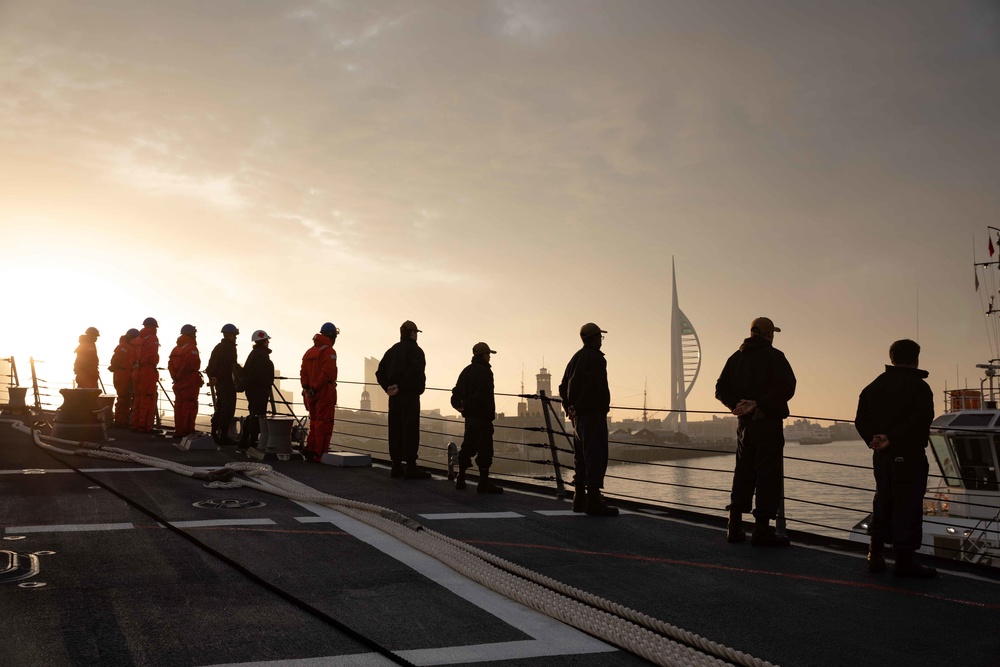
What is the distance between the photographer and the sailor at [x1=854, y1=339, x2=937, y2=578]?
5.70 m

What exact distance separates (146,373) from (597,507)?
12.1 metres

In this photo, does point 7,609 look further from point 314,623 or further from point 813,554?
point 813,554

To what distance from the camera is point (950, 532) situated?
26.9 metres

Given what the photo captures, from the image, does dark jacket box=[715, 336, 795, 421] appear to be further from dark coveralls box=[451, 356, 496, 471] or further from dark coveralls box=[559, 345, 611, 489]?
dark coveralls box=[451, 356, 496, 471]

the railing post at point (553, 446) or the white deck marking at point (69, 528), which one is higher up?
the railing post at point (553, 446)

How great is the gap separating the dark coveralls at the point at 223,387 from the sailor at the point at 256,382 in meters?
0.56

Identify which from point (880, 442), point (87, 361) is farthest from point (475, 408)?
point (87, 361)

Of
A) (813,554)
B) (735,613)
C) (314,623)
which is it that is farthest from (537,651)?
(813,554)

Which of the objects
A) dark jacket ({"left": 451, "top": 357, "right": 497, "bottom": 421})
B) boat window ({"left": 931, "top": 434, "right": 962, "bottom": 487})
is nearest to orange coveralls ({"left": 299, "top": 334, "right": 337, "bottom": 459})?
dark jacket ({"left": 451, "top": 357, "right": 497, "bottom": 421})

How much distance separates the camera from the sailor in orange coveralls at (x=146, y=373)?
16.8 m

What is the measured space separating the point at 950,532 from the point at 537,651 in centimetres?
2790

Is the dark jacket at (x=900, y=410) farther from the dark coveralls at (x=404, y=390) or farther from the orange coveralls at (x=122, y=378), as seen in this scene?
the orange coveralls at (x=122, y=378)

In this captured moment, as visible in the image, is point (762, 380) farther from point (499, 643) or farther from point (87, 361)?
point (87, 361)

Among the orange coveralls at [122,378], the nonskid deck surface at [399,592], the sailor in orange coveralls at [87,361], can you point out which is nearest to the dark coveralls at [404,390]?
the nonskid deck surface at [399,592]
